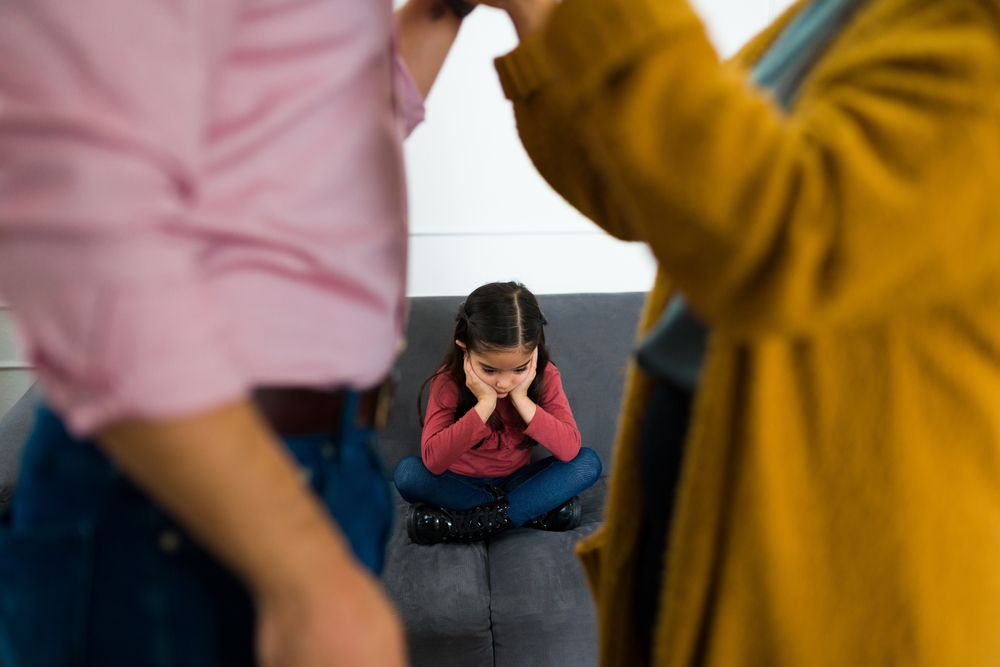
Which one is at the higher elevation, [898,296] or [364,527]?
[898,296]

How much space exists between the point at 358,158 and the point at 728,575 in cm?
43

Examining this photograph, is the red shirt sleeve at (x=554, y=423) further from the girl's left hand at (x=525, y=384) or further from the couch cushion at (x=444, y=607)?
the couch cushion at (x=444, y=607)

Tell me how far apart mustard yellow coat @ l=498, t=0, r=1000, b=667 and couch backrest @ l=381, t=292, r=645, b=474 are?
135 centimetres

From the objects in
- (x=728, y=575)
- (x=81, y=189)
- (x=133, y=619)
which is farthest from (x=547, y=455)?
(x=81, y=189)

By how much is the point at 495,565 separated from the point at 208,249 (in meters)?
1.42

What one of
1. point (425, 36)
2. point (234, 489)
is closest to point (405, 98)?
point (425, 36)

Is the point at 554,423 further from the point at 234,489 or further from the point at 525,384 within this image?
the point at 234,489

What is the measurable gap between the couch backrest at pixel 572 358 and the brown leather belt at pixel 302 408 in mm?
1546

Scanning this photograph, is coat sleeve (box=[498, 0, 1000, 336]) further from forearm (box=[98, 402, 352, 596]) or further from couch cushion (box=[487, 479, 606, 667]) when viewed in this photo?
couch cushion (box=[487, 479, 606, 667])

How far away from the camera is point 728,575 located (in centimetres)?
51

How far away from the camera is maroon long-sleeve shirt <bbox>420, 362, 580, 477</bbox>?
5.74 feet

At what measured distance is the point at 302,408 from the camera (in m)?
0.43

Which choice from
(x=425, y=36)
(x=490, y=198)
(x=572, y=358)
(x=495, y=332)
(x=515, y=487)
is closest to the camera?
(x=425, y=36)

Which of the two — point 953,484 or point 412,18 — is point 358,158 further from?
point 953,484
